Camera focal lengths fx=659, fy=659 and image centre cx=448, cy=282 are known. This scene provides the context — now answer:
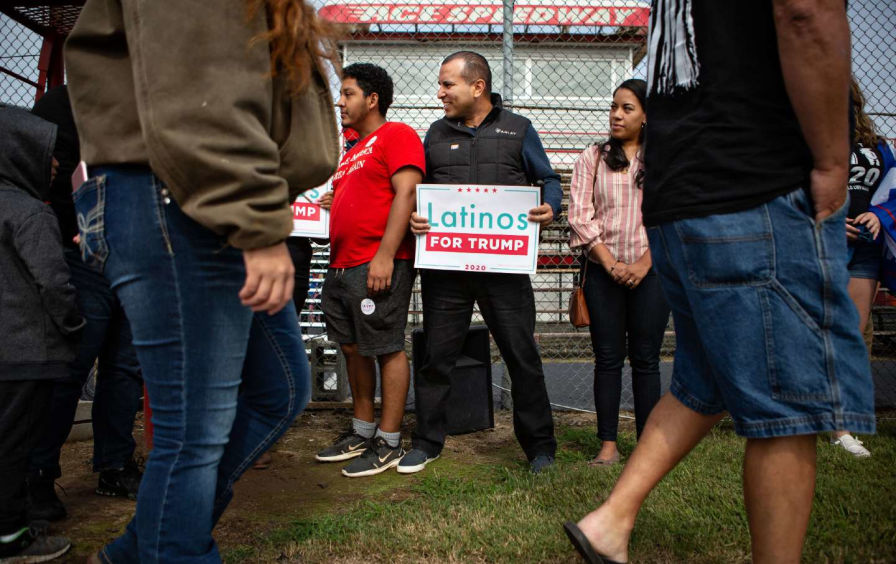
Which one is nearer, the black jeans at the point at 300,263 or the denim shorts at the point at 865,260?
the black jeans at the point at 300,263

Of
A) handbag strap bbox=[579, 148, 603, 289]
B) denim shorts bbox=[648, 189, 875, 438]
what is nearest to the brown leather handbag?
handbag strap bbox=[579, 148, 603, 289]

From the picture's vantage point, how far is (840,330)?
1.54 meters

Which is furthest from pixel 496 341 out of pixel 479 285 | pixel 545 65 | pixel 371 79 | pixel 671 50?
pixel 545 65

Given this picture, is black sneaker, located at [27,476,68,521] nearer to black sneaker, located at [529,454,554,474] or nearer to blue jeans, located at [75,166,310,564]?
blue jeans, located at [75,166,310,564]

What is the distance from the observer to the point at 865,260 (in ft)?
13.0

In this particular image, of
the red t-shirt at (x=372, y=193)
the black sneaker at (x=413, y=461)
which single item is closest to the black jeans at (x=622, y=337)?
the black sneaker at (x=413, y=461)

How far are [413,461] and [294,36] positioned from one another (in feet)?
8.50

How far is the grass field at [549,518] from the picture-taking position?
226cm

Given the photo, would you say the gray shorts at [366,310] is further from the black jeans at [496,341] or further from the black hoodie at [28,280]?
the black hoodie at [28,280]

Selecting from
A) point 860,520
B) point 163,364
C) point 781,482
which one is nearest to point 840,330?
point 781,482

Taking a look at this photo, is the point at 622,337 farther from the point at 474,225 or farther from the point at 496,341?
the point at 474,225

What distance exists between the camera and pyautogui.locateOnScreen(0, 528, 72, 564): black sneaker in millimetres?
2326

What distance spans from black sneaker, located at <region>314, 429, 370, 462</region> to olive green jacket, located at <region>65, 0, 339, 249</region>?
8.48 ft

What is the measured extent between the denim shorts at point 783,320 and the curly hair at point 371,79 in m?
2.65
